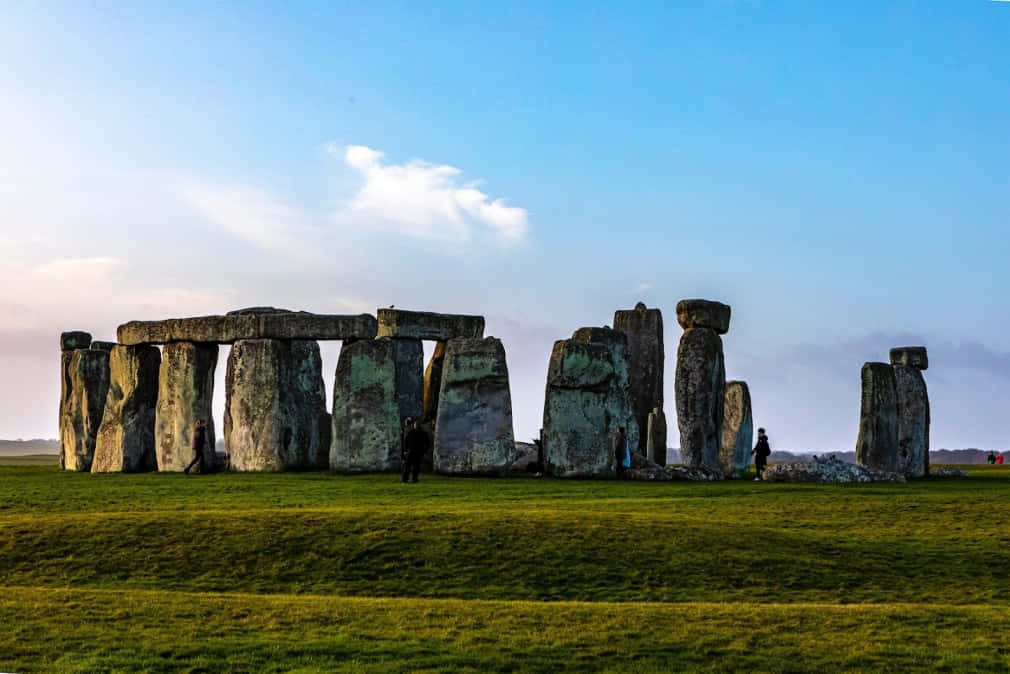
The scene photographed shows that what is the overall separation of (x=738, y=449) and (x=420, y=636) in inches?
823

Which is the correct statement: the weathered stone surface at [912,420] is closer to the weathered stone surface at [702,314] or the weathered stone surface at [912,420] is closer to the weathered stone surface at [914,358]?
the weathered stone surface at [914,358]

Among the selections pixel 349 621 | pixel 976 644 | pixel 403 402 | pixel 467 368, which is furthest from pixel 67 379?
pixel 976 644

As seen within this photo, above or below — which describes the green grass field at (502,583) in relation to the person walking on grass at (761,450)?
below

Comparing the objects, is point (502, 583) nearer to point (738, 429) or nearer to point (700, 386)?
point (700, 386)

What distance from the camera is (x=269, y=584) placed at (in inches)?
542

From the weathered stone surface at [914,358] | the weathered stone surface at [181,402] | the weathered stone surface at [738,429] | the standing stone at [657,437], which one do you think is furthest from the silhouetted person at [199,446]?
the weathered stone surface at [914,358]

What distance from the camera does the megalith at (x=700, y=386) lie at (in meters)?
28.3

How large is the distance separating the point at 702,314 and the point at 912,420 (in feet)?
18.4

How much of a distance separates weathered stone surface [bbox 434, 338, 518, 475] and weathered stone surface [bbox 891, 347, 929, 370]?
10751mm

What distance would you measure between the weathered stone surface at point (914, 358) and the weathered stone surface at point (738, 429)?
11.8 ft

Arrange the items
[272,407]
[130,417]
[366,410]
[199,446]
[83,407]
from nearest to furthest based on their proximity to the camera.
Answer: [366,410]
[199,446]
[272,407]
[130,417]
[83,407]

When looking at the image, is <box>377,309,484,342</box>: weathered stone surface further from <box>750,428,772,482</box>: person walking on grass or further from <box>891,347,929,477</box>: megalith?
<box>891,347,929,477</box>: megalith

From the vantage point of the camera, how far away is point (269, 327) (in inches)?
1086

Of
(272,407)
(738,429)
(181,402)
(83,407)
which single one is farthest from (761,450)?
(83,407)
